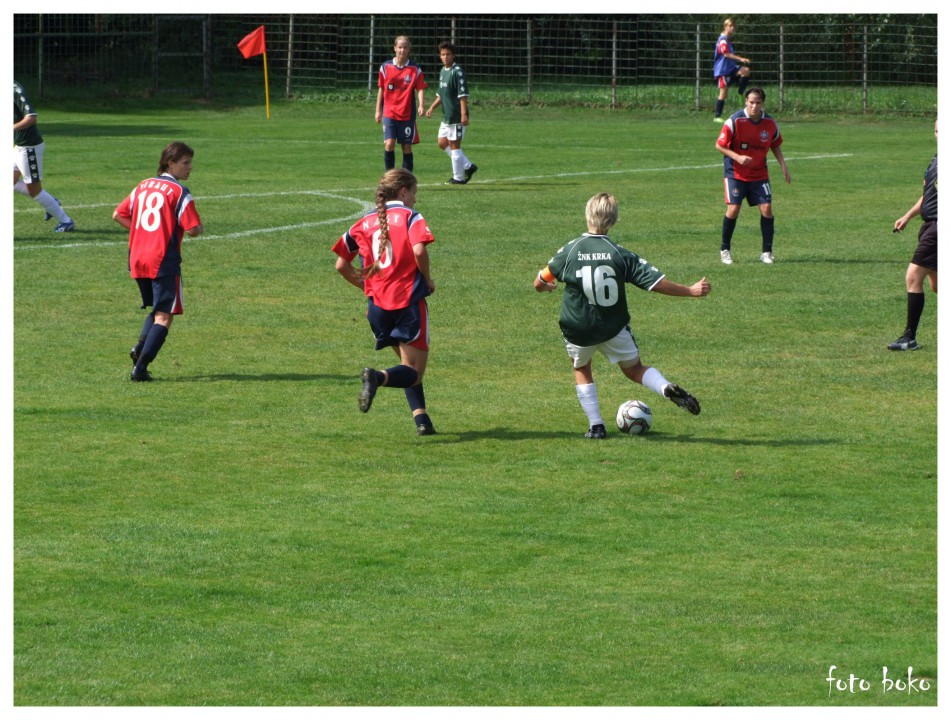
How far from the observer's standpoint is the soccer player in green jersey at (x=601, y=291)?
1123 cm

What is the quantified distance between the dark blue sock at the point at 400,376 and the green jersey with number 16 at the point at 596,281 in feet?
3.91

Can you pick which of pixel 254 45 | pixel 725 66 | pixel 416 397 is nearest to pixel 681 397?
pixel 416 397

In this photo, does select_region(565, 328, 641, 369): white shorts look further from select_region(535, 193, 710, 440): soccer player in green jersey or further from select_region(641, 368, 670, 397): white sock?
select_region(641, 368, 670, 397): white sock

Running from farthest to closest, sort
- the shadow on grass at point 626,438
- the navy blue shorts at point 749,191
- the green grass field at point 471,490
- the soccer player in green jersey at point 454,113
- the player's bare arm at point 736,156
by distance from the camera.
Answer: the soccer player in green jersey at point 454,113, the navy blue shorts at point 749,191, the player's bare arm at point 736,156, the shadow on grass at point 626,438, the green grass field at point 471,490

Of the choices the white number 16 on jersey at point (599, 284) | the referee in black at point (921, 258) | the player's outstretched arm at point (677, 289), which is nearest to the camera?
the player's outstretched arm at point (677, 289)

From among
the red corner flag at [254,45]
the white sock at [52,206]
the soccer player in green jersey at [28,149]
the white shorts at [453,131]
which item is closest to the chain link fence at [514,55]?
the red corner flag at [254,45]

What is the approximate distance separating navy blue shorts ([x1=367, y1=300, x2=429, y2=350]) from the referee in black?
206 inches

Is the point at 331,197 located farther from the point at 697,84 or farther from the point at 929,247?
the point at 697,84

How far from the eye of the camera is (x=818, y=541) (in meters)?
9.09

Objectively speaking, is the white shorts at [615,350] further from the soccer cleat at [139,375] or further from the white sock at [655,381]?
the soccer cleat at [139,375]

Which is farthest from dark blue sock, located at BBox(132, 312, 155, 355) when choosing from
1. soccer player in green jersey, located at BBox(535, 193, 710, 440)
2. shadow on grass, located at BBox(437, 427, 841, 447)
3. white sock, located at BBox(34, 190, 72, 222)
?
white sock, located at BBox(34, 190, 72, 222)

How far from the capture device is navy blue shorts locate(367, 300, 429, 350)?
1156 centimetres

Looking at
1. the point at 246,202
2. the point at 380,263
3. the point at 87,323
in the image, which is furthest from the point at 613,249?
the point at 246,202

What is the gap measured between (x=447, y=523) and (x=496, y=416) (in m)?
3.04
